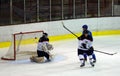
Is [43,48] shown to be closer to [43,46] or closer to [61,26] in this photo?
[43,46]

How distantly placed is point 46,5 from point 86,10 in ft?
6.54

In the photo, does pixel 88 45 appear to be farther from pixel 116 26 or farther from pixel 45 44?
pixel 116 26

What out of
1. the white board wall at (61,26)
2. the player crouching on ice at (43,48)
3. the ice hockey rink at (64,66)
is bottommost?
the ice hockey rink at (64,66)

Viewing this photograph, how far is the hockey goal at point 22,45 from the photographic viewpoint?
427 inches

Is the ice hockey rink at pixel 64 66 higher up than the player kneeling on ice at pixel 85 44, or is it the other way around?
the player kneeling on ice at pixel 85 44

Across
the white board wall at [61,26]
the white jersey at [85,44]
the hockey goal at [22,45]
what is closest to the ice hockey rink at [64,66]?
the hockey goal at [22,45]

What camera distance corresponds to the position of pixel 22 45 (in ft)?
40.0

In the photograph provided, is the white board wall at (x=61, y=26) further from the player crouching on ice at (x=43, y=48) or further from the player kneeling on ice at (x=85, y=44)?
the player kneeling on ice at (x=85, y=44)

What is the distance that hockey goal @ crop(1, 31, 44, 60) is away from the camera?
10.8 m

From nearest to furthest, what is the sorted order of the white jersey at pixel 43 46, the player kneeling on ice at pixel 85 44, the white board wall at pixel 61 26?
1. the player kneeling on ice at pixel 85 44
2. the white jersey at pixel 43 46
3. the white board wall at pixel 61 26

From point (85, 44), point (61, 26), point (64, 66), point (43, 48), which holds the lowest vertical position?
point (64, 66)

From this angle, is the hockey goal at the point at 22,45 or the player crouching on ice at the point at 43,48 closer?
the player crouching on ice at the point at 43,48

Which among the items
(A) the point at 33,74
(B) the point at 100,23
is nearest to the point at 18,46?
(A) the point at 33,74

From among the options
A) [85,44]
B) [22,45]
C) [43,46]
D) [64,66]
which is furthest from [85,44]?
[22,45]
